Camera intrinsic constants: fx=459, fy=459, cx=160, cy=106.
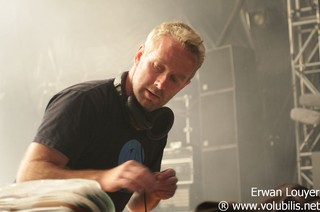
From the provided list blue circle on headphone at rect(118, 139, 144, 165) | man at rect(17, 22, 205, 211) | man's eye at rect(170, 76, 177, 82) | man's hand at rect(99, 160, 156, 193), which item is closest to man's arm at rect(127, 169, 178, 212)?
man at rect(17, 22, 205, 211)

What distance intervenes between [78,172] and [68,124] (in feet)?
0.66

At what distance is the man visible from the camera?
1.15 meters

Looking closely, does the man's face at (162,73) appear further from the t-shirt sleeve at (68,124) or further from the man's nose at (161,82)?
the t-shirt sleeve at (68,124)

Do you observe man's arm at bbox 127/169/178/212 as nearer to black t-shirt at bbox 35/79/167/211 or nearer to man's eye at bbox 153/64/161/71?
black t-shirt at bbox 35/79/167/211

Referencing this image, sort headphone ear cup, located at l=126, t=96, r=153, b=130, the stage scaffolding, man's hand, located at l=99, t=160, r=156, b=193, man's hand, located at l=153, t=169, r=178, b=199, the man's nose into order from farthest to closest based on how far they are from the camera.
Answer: the stage scaffolding
the man's nose
headphone ear cup, located at l=126, t=96, r=153, b=130
man's hand, located at l=153, t=169, r=178, b=199
man's hand, located at l=99, t=160, r=156, b=193

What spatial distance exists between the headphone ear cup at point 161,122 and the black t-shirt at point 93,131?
2.2 inches

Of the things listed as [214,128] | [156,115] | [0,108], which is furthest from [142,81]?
[0,108]

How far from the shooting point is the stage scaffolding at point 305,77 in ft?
11.8

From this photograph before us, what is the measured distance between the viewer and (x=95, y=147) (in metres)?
1.31

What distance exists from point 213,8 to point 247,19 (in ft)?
1.31

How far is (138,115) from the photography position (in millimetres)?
1268

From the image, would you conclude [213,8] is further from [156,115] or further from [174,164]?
[156,115]

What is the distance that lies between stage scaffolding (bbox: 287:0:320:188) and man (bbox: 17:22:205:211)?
239 cm

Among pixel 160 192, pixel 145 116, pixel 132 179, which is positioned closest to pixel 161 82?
pixel 145 116
